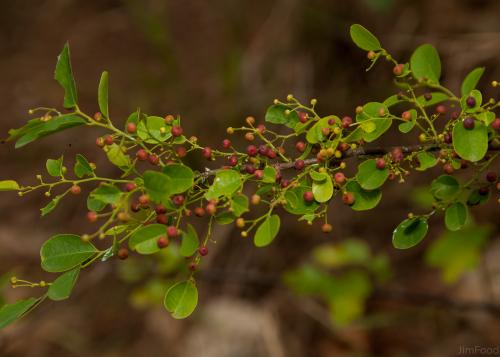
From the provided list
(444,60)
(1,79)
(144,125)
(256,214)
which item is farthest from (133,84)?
(144,125)

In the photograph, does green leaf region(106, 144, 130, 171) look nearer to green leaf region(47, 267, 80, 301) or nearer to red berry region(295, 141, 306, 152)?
green leaf region(47, 267, 80, 301)

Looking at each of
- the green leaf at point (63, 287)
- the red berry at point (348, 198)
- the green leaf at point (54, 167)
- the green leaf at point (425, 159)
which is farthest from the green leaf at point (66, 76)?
the green leaf at point (425, 159)

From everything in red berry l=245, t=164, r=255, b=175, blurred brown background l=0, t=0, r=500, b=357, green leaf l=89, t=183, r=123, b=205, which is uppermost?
red berry l=245, t=164, r=255, b=175

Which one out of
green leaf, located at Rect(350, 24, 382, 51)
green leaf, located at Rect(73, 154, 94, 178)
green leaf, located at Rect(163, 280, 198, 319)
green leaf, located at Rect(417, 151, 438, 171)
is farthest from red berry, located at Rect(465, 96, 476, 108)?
green leaf, located at Rect(73, 154, 94, 178)

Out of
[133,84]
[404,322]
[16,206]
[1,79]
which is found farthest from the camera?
[1,79]

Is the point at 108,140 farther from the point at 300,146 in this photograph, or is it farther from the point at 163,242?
the point at 300,146

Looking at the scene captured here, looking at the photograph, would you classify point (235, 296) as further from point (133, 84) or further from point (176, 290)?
point (176, 290)

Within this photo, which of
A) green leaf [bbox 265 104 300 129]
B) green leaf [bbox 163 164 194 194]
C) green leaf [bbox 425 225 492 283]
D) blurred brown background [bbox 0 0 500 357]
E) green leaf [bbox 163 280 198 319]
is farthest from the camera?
blurred brown background [bbox 0 0 500 357]

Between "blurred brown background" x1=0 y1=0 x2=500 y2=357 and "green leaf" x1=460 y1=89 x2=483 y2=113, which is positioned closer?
"green leaf" x1=460 y1=89 x2=483 y2=113
